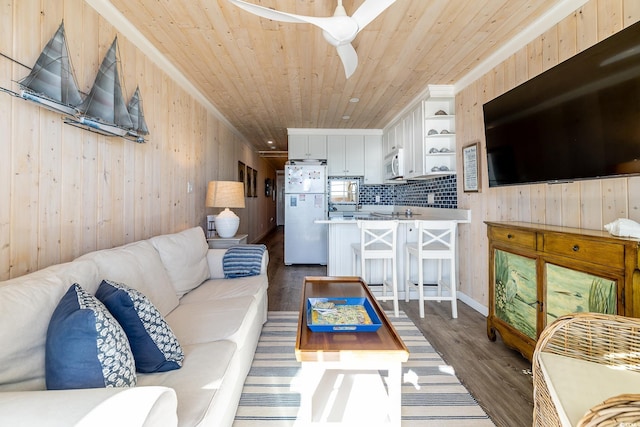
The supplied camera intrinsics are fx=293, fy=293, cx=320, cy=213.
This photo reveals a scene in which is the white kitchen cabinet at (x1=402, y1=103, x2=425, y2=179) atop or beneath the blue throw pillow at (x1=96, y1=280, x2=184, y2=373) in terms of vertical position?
atop

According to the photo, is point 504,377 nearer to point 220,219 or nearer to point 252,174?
point 220,219

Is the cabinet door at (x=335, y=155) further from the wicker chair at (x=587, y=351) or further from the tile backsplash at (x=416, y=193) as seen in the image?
the wicker chair at (x=587, y=351)

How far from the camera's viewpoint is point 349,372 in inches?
74.4

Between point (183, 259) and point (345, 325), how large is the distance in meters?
1.37

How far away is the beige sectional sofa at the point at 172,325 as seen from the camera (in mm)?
668

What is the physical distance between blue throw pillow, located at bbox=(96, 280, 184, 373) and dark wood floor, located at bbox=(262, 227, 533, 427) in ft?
5.35

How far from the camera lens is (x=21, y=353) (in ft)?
2.97

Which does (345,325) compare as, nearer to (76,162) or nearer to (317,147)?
(76,162)

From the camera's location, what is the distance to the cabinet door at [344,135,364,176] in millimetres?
5688

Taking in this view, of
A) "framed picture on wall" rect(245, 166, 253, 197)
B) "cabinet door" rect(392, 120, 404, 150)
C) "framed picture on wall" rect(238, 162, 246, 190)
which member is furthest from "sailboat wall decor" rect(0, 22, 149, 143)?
"framed picture on wall" rect(245, 166, 253, 197)

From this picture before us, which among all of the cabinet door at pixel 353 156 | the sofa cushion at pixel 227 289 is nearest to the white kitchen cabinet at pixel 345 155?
the cabinet door at pixel 353 156

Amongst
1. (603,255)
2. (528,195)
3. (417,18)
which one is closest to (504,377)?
(603,255)

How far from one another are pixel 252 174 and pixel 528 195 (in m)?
6.16

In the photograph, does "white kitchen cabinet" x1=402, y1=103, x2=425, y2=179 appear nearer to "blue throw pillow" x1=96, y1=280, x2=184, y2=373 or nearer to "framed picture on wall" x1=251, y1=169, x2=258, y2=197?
"blue throw pillow" x1=96, y1=280, x2=184, y2=373
